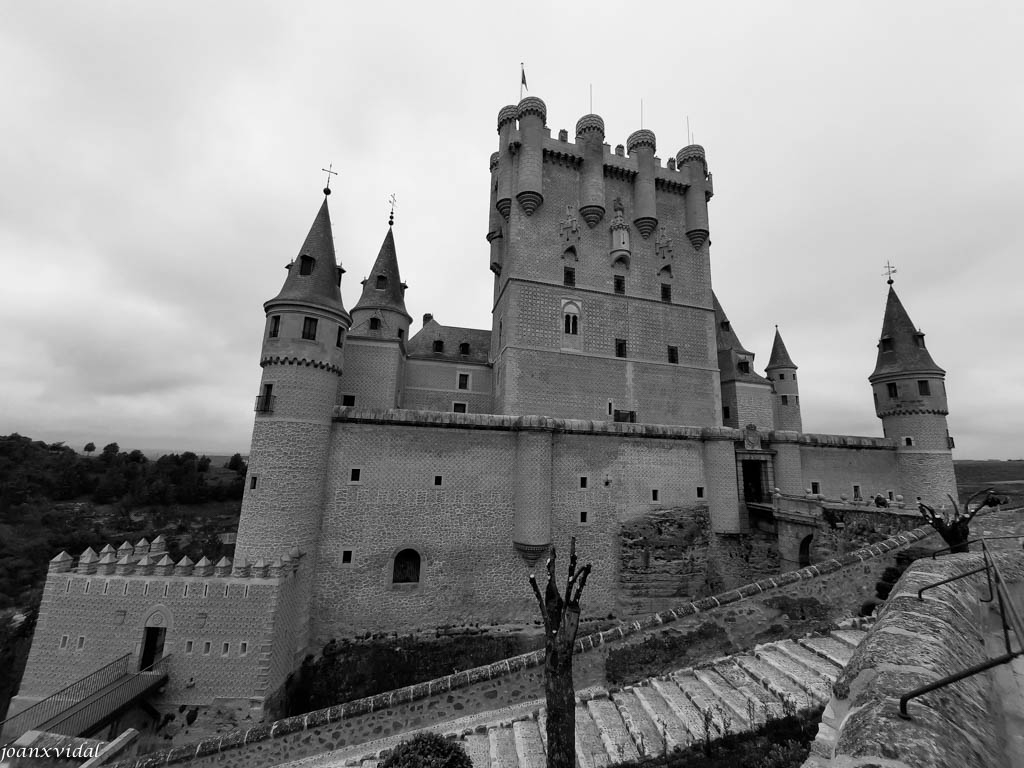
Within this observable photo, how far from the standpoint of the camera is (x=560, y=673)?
5965mm

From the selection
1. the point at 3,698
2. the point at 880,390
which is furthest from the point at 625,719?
the point at 3,698

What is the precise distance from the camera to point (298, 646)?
13922 mm

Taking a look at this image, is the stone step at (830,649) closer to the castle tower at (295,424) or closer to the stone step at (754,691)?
the stone step at (754,691)

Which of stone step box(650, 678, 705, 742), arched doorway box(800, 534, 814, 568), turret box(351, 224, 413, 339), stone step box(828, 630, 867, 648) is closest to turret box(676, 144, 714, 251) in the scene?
arched doorway box(800, 534, 814, 568)

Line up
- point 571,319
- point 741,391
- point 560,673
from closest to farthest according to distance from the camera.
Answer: point 560,673, point 571,319, point 741,391

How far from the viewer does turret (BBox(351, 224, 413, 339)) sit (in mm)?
22547

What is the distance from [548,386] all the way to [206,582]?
1494 centimetres

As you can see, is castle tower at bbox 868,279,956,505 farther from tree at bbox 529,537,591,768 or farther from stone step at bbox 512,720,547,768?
tree at bbox 529,537,591,768

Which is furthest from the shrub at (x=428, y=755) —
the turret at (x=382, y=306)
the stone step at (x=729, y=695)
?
the turret at (x=382, y=306)

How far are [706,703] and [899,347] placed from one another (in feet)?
85.4

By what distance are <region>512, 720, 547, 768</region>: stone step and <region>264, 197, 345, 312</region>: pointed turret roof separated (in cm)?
1412

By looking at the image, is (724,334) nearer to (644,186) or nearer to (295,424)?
(644,186)

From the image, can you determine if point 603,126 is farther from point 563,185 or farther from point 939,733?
point 939,733

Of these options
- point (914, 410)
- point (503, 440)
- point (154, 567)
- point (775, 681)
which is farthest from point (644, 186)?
point (154, 567)
